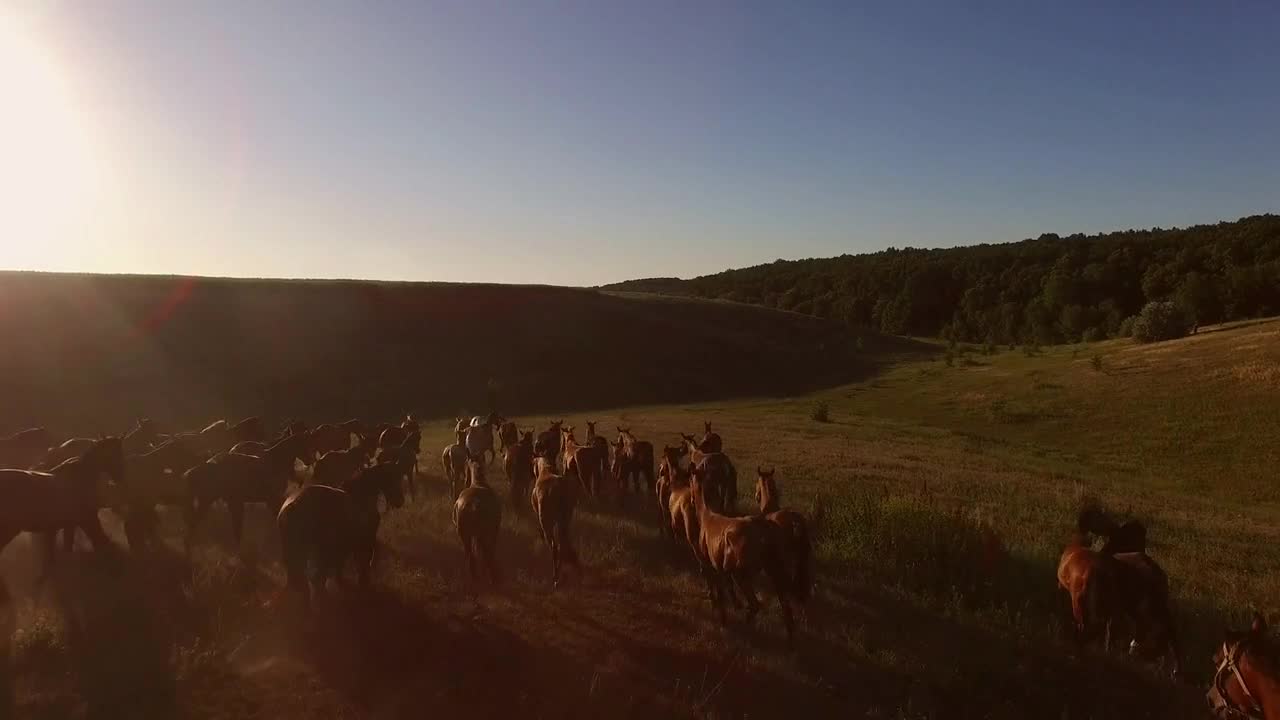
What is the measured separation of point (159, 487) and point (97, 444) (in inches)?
58.3

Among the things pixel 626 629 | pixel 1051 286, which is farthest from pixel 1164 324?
pixel 626 629

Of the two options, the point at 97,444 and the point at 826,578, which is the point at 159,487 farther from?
the point at 826,578

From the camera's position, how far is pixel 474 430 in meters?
17.4

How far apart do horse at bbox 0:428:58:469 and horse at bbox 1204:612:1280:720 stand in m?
18.9

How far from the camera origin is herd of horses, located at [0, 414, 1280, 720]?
7.30 metres

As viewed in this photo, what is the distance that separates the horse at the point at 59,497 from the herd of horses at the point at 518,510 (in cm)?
2

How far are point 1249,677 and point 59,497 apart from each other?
12979mm

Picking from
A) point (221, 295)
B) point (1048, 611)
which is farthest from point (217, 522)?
point (221, 295)

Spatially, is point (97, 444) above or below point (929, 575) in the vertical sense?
above

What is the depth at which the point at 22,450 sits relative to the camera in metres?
14.4

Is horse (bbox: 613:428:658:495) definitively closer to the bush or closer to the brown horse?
the brown horse

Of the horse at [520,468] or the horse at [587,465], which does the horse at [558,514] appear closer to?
the horse at [520,468]

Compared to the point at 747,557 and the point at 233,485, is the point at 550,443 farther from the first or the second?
the point at 747,557

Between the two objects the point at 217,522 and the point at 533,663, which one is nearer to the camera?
the point at 533,663
